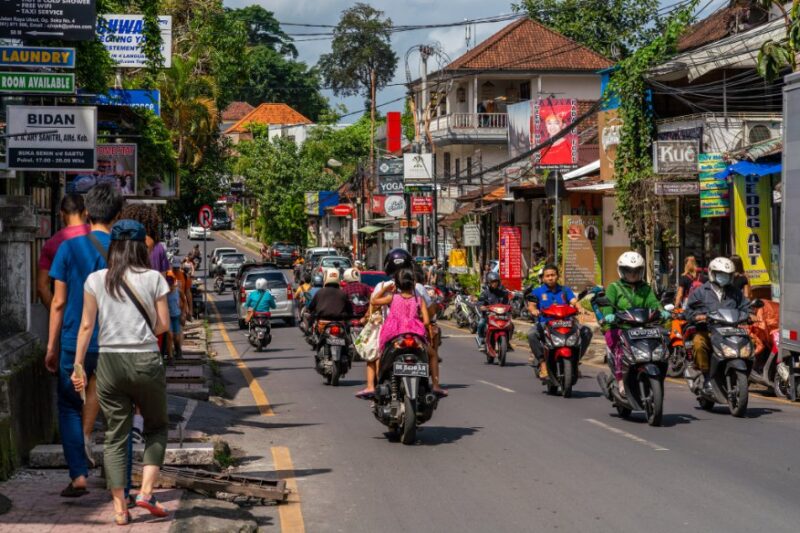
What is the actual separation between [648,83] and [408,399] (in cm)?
2247

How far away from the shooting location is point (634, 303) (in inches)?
522

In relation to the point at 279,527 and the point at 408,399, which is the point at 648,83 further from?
the point at 279,527

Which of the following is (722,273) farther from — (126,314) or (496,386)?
(126,314)

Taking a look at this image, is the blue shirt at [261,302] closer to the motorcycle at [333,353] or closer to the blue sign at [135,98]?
the blue sign at [135,98]

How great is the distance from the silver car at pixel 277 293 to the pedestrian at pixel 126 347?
2710 cm

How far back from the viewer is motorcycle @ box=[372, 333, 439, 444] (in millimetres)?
11367

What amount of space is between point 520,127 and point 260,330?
2603 centimetres

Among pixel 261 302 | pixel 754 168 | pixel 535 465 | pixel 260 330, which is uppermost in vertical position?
pixel 754 168

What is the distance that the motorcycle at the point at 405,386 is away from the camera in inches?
448

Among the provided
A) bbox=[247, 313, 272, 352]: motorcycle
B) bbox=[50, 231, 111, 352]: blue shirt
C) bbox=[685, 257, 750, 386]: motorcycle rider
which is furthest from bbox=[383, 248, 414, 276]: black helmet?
bbox=[247, 313, 272, 352]: motorcycle

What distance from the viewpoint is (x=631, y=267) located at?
13180 mm

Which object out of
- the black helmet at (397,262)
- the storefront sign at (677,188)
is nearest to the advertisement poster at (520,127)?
the storefront sign at (677,188)

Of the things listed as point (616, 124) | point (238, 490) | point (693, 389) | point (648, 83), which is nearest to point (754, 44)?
point (648, 83)

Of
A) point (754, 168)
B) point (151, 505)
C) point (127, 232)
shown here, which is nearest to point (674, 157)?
point (754, 168)
